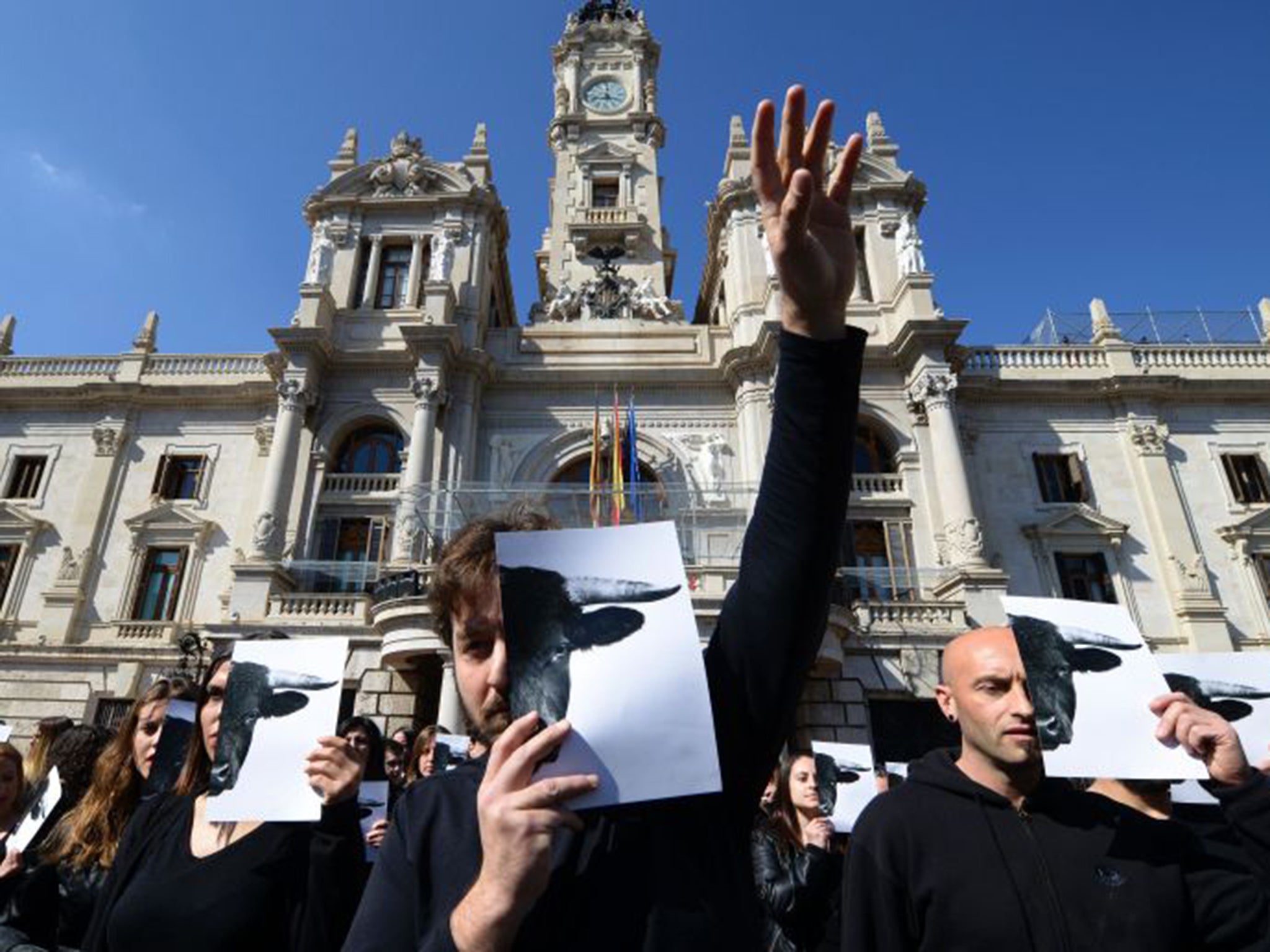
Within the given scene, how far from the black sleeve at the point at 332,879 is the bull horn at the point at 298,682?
66cm

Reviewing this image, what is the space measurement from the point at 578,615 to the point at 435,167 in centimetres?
2626

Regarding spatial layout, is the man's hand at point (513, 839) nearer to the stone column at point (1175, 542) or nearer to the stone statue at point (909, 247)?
the stone column at point (1175, 542)

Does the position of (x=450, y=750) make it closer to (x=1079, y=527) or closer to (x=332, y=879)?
(x=332, y=879)

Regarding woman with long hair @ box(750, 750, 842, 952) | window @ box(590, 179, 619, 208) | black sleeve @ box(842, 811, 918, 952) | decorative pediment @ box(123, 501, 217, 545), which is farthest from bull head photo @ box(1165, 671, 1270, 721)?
window @ box(590, 179, 619, 208)

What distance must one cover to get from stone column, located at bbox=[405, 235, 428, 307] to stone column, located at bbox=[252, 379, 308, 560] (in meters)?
4.52

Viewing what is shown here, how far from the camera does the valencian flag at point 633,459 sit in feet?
58.3

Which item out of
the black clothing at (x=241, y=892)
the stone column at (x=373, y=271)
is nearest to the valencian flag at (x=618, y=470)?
the stone column at (x=373, y=271)

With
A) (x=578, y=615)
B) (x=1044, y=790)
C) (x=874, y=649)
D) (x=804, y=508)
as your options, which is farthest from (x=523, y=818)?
(x=874, y=649)

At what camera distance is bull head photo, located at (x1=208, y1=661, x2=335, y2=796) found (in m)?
2.83

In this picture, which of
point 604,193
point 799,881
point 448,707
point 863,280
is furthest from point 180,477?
point 799,881

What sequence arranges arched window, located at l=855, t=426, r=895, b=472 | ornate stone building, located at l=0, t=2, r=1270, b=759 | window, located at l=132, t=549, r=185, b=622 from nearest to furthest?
1. ornate stone building, located at l=0, t=2, r=1270, b=759
2. window, located at l=132, t=549, r=185, b=622
3. arched window, located at l=855, t=426, r=895, b=472

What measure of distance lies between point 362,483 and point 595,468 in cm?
627

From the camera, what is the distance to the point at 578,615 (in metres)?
1.39

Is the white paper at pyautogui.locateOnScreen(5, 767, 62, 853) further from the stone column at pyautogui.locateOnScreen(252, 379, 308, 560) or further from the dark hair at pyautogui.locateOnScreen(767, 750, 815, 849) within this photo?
the stone column at pyautogui.locateOnScreen(252, 379, 308, 560)
